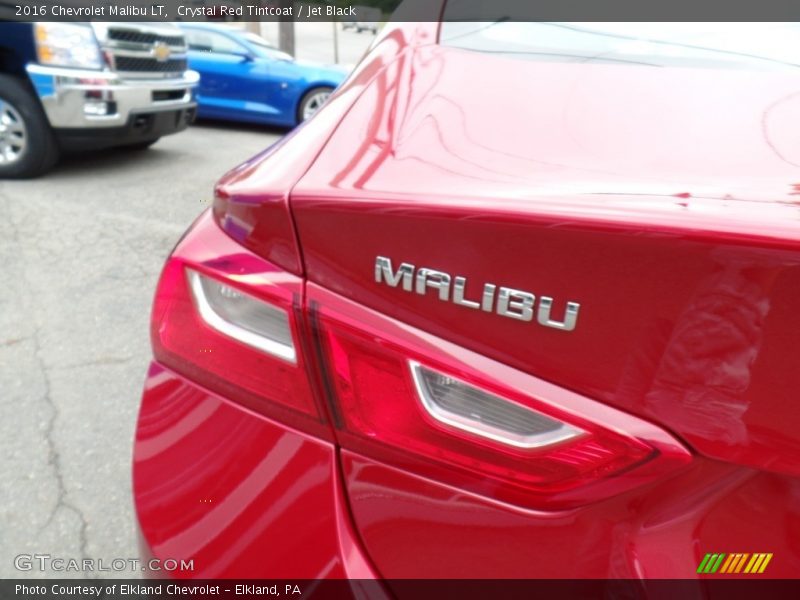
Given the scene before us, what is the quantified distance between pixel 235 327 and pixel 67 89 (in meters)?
5.64

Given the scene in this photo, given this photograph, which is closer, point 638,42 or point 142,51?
point 638,42

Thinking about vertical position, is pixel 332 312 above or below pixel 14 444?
above

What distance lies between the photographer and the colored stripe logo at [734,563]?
2.64ft

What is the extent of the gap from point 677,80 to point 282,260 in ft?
2.30

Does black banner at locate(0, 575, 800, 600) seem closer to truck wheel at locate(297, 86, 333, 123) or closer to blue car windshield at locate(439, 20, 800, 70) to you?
blue car windshield at locate(439, 20, 800, 70)

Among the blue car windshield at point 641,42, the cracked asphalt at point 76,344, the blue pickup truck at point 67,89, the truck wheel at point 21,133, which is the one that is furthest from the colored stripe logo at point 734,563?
the truck wheel at point 21,133

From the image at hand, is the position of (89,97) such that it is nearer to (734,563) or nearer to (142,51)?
(142,51)

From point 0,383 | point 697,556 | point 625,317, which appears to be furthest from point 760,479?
point 0,383

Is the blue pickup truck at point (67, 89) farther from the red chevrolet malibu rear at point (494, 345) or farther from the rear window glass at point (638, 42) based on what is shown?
the red chevrolet malibu rear at point (494, 345)

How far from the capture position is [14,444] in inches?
99.6

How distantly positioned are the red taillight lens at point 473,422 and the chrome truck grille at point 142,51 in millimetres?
5911

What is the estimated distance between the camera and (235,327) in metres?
1.01

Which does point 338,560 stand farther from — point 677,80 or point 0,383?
point 0,383

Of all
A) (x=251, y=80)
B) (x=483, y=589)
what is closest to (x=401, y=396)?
(x=483, y=589)
